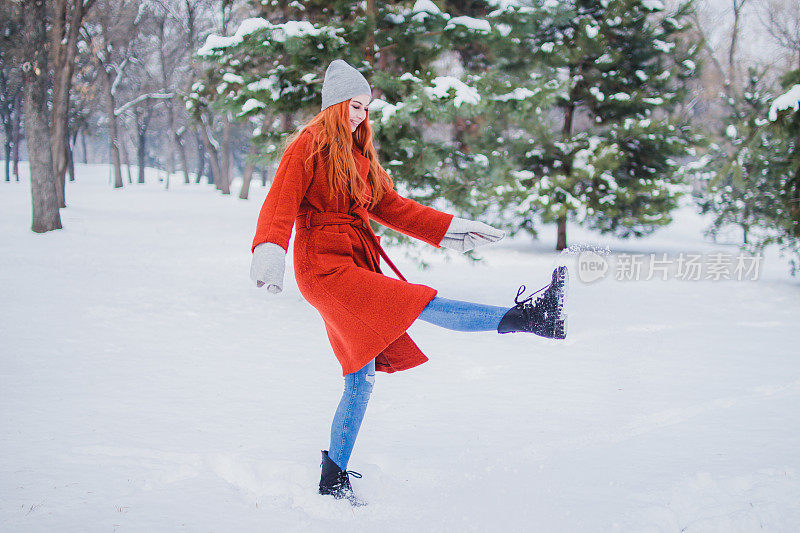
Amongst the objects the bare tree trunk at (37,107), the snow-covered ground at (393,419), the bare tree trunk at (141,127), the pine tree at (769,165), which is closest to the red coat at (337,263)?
the snow-covered ground at (393,419)

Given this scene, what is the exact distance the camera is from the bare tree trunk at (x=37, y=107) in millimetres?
11820

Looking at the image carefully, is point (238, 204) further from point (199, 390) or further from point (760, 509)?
point (760, 509)

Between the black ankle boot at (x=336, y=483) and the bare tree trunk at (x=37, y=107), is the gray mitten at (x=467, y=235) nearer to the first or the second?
the black ankle boot at (x=336, y=483)

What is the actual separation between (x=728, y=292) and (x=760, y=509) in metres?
8.32

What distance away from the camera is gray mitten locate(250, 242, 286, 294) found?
235 cm

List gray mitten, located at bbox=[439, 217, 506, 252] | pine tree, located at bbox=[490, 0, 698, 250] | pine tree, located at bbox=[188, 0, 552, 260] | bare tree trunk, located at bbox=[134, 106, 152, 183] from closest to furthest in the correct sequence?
gray mitten, located at bbox=[439, 217, 506, 252] < pine tree, located at bbox=[188, 0, 552, 260] < pine tree, located at bbox=[490, 0, 698, 250] < bare tree trunk, located at bbox=[134, 106, 152, 183]

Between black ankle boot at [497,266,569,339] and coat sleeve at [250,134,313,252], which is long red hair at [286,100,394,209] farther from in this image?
black ankle boot at [497,266,569,339]

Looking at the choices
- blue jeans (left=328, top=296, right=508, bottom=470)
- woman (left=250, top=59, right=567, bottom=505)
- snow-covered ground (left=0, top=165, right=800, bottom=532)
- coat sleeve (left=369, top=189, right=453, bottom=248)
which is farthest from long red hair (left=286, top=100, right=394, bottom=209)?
snow-covered ground (left=0, top=165, right=800, bottom=532)

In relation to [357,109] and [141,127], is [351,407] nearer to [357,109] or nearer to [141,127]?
[357,109]

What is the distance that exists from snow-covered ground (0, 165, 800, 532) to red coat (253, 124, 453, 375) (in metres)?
0.85

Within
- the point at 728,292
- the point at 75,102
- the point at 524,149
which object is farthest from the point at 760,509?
the point at 75,102

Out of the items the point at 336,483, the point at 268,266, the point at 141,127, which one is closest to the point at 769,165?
the point at 336,483

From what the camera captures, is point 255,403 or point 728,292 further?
point 728,292

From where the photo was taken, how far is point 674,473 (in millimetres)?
3201
